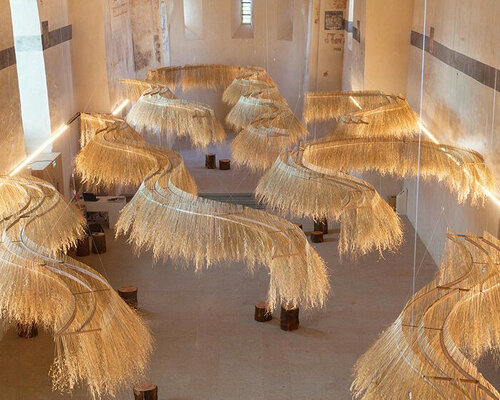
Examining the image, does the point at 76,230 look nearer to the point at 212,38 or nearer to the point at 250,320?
the point at 250,320

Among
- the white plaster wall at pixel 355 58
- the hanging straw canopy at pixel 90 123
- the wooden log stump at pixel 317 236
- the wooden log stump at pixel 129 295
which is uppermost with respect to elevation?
the white plaster wall at pixel 355 58

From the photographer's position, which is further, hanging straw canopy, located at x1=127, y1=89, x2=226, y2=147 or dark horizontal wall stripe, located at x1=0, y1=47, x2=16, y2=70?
hanging straw canopy, located at x1=127, y1=89, x2=226, y2=147

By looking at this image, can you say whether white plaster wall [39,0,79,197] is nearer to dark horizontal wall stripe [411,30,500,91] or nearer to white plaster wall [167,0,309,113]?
white plaster wall [167,0,309,113]

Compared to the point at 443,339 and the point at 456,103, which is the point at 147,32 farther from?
the point at 443,339

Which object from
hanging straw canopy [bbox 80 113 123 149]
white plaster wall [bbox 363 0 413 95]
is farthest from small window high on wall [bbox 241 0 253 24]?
hanging straw canopy [bbox 80 113 123 149]

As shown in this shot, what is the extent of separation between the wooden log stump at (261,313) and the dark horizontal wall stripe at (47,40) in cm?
376

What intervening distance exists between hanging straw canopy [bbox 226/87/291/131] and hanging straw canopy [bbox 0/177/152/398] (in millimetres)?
4663

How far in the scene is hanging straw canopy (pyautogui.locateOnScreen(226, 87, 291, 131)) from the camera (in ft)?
36.6

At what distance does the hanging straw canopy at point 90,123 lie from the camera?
1145cm

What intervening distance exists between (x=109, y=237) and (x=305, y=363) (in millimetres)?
4503

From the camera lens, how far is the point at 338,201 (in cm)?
742

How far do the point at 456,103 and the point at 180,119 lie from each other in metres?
3.63

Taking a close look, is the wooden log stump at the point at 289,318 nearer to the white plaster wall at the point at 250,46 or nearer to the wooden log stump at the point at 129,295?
the wooden log stump at the point at 129,295

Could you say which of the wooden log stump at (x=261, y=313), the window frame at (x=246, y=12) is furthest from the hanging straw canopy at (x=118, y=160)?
the window frame at (x=246, y=12)
